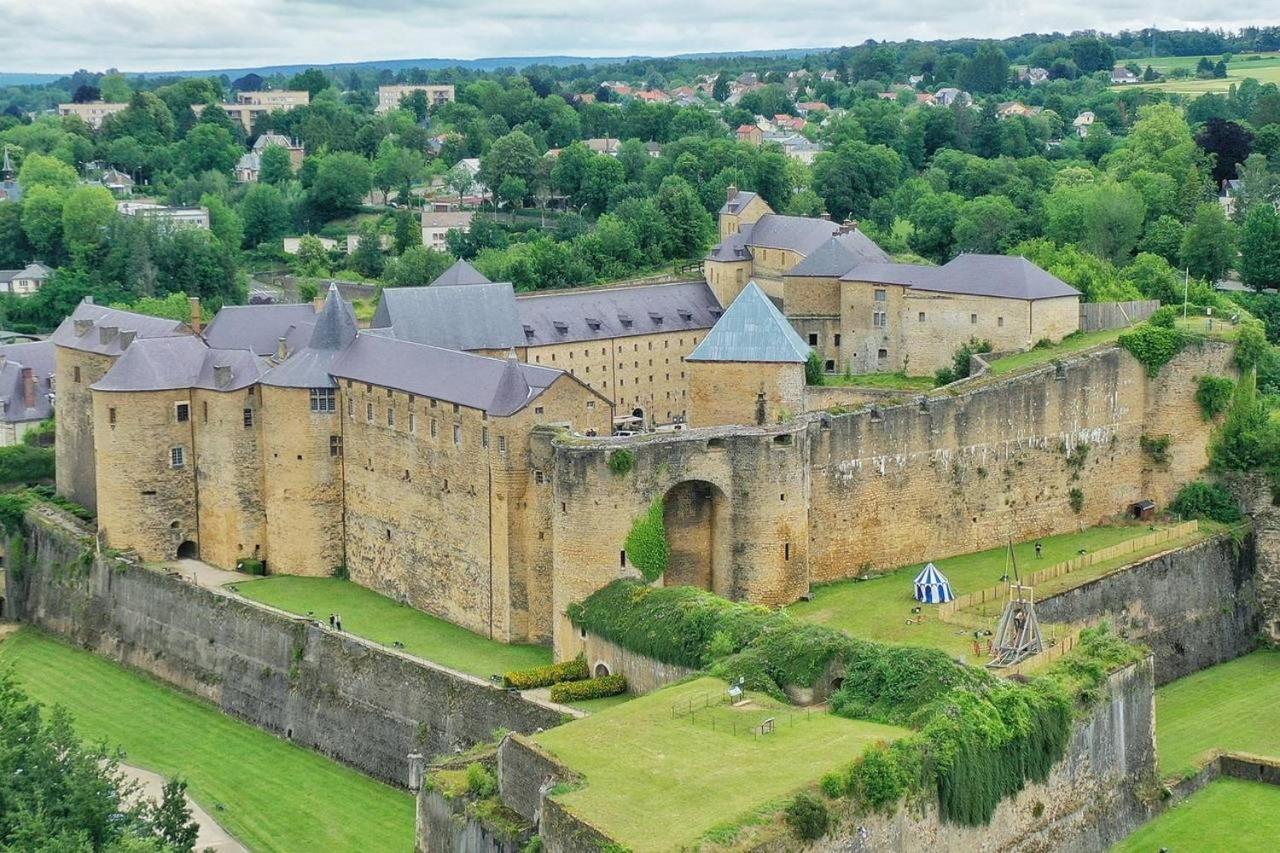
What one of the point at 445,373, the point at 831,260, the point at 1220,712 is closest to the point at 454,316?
Answer: the point at 831,260

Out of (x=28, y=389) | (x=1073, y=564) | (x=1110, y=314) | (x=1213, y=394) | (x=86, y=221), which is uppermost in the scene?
(x=86, y=221)

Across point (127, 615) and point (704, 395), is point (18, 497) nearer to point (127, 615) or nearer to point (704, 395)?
point (127, 615)

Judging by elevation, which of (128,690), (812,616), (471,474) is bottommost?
(128,690)

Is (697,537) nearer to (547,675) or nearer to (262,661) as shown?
(547,675)

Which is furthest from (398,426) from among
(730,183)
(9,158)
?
(9,158)

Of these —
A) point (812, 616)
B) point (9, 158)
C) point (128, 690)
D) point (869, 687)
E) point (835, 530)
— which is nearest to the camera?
point (869, 687)

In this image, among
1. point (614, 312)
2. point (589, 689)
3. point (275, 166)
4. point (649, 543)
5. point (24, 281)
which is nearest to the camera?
point (589, 689)
